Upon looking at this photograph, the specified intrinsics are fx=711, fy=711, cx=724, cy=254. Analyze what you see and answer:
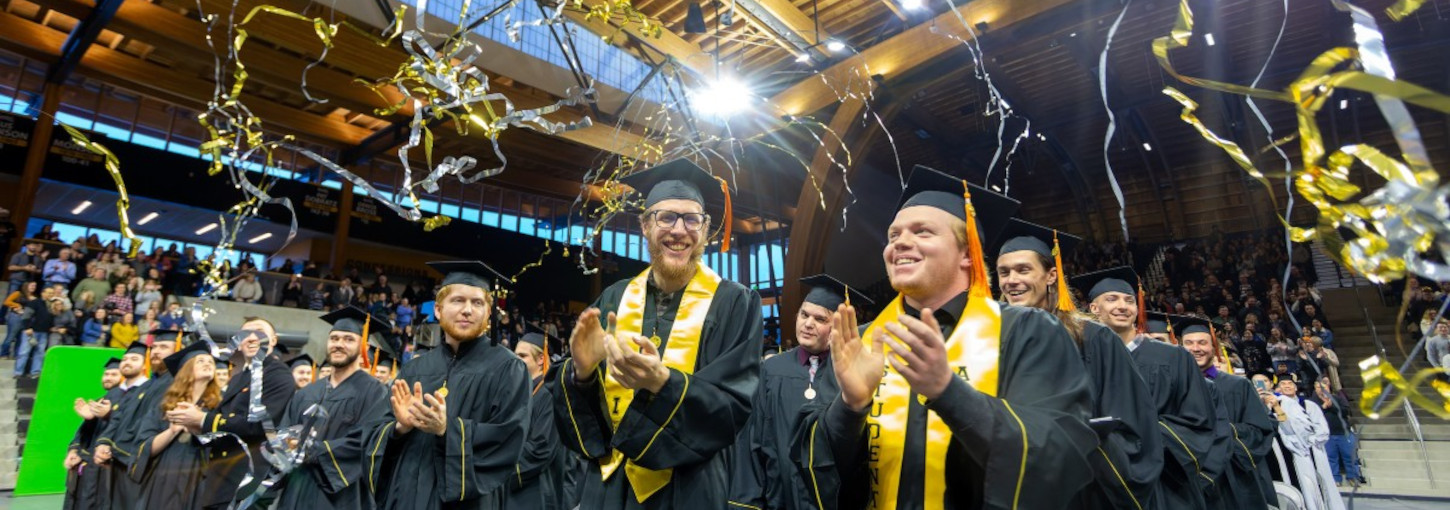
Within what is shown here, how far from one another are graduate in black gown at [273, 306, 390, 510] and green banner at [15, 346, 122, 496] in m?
5.55

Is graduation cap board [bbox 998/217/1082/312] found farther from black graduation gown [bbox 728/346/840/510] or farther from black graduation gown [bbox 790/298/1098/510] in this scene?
black graduation gown [bbox 790/298/1098/510]

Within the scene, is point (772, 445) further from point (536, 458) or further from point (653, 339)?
point (653, 339)

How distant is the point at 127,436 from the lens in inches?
201

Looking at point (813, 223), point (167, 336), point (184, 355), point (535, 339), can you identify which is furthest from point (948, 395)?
point (813, 223)

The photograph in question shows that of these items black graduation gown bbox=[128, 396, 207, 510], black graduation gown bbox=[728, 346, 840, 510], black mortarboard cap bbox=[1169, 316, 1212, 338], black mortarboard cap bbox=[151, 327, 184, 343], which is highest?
black mortarboard cap bbox=[1169, 316, 1212, 338]

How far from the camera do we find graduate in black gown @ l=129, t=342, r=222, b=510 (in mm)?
4598

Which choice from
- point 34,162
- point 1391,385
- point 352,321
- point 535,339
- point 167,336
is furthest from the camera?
point 34,162

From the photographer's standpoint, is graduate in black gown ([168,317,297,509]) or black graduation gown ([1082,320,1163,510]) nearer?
black graduation gown ([1082,320,1163,510])

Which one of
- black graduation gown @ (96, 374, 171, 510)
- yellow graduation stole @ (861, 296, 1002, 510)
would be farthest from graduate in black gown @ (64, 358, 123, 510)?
yellow graduation stole @ (861, 296, 1002, 510)

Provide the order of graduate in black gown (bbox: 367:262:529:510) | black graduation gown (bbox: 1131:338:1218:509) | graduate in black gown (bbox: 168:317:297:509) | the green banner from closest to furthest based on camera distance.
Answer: graduate in black gown (bbox: 367:262:529:510) → black graduation gown (bbox: 1131:338:1218:509) → graduate in black gown (bbox: 168:317:297:509) → the green banner

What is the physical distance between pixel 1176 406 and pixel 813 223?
885 centimetres

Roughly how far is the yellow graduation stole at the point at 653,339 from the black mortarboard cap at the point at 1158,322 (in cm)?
375

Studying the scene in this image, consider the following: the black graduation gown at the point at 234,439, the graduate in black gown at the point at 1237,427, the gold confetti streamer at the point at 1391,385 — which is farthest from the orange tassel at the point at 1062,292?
the black graduation gown at the point at 234,439

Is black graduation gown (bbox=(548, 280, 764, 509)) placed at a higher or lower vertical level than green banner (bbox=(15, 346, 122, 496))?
higher
